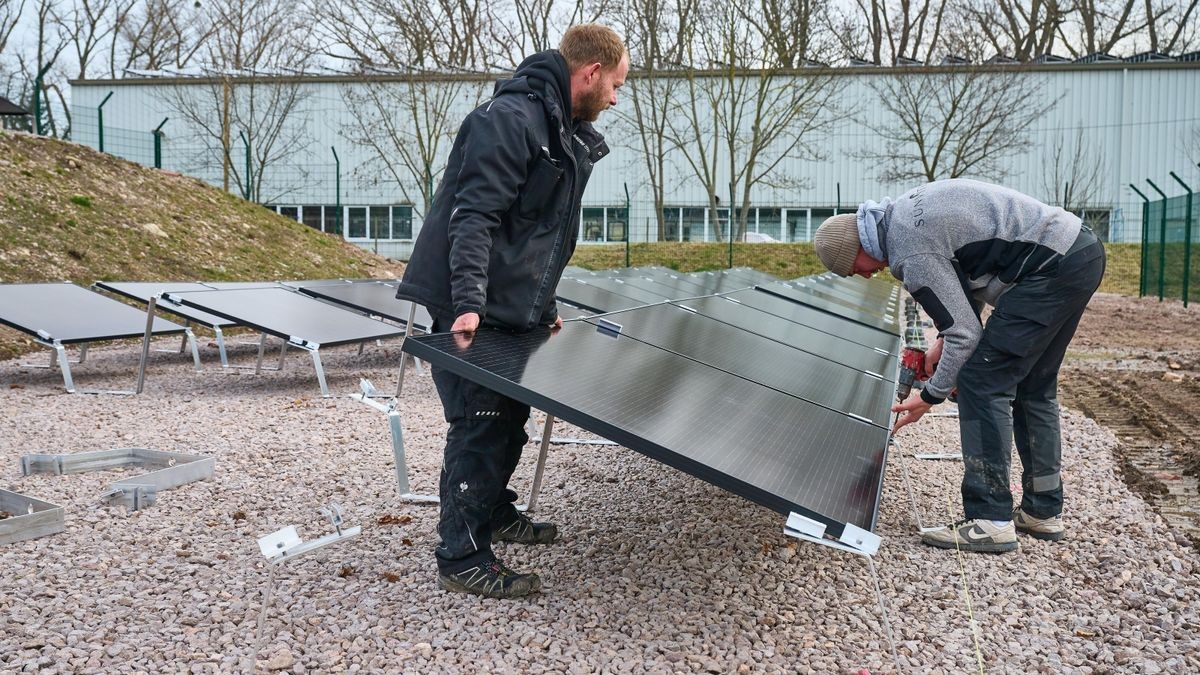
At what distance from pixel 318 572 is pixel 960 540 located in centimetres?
233

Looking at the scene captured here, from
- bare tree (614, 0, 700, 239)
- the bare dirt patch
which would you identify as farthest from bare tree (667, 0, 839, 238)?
the bare dirt patch

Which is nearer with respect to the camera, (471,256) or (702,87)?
(471,256)

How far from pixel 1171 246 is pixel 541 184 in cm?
1843

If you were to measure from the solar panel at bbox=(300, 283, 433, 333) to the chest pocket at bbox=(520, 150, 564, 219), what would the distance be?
16.8ft

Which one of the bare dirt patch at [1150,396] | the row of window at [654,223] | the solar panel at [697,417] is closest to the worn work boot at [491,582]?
the solar panel at [697,417]

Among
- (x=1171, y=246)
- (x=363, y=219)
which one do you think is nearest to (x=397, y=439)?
(x=1171, y=246)

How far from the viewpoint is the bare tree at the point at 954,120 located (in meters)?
27.0

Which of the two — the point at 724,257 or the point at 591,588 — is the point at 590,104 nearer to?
the point at 591,588

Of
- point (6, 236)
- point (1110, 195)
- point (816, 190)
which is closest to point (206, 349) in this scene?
point (6, 236)

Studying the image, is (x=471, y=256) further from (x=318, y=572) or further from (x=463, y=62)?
(x=463, y=62)

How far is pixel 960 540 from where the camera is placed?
382 centimetres

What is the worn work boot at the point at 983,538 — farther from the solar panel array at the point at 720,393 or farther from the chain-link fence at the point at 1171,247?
the chain-link fence at the point at 1171,247

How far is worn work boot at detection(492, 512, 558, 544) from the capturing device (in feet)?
12.4

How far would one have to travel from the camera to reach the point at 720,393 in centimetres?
328
